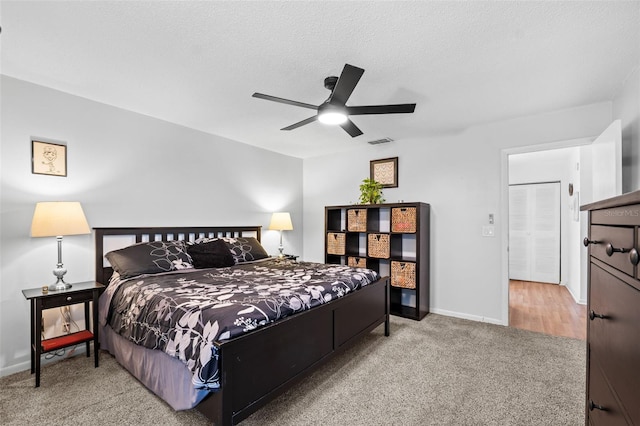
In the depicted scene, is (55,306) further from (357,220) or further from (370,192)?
(370,192)

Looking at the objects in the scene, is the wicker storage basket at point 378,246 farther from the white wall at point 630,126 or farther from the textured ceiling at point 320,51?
the white wall at point 630,126

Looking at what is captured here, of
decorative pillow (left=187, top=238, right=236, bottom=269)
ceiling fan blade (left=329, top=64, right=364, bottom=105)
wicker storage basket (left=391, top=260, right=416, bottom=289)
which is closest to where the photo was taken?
ceiling fan blade (left=329, top=64, right=364, bottom=105)

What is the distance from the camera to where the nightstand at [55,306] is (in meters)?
2.34

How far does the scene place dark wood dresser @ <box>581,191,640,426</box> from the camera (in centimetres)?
81

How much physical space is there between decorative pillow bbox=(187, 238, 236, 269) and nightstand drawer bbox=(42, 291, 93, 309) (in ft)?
3.11

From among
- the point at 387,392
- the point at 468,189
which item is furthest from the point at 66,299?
the point at 468,189

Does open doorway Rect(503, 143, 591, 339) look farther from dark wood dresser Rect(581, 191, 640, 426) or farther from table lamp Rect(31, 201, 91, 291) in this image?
table lamp Rect(31, 201, 91, 291)

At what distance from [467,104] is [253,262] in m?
3.02

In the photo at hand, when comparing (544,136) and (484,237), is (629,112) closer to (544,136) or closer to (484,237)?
(544,136)

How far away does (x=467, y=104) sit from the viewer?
317 centimetres

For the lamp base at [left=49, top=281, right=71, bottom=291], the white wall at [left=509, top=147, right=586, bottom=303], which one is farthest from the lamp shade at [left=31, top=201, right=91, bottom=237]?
the white wall at [left=509, top=147, right=586, bottom=303]

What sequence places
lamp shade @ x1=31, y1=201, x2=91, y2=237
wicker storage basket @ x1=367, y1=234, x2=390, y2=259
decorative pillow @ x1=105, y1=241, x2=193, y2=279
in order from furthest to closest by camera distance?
wicker storage basket @ x1=367, y1=234, x2=390, y2=259
decorative pillow @ x1=105, y1=241, x2=193, y2=279
lamp shade @ x1=31, y1=201, x2=91, y2=237

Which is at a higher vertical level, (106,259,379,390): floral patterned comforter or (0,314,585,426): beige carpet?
(106,259,379,390): floral patterned comforter

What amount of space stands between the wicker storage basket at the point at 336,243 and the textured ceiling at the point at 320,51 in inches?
85.6
